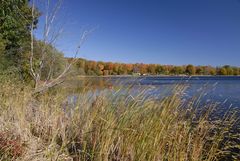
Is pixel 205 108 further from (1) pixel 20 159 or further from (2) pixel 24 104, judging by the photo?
(2) pixel 24 104

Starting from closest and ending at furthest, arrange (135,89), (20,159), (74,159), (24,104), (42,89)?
(20,159)
(74,159)
(135,89)
(24,104)
(42,89)

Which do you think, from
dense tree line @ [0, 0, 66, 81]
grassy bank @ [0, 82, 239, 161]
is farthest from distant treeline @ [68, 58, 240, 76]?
dense tree line @ [0, 0, 66, 81]

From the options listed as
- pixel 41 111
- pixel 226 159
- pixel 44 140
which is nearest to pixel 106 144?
pixel 44 140

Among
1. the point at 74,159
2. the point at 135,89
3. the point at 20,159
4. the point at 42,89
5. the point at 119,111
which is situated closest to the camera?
the point at 20,159

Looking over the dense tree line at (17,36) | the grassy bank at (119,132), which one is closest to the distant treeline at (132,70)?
the grassy bank at (119,132)

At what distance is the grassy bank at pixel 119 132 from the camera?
12.3ft

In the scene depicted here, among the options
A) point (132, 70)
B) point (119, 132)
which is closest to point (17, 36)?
point (132, 70)

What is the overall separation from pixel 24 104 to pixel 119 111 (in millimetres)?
2471

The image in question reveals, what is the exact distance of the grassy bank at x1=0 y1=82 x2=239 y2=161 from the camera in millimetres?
3738

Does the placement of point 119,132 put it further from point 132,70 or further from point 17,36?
point 17,36

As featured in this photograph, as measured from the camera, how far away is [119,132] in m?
4.03

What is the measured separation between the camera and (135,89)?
4684 millimetres

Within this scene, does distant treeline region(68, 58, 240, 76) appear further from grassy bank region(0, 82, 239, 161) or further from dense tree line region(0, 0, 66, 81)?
dense tree line region(0, 0, 66, 81)

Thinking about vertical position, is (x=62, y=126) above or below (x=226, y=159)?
above
